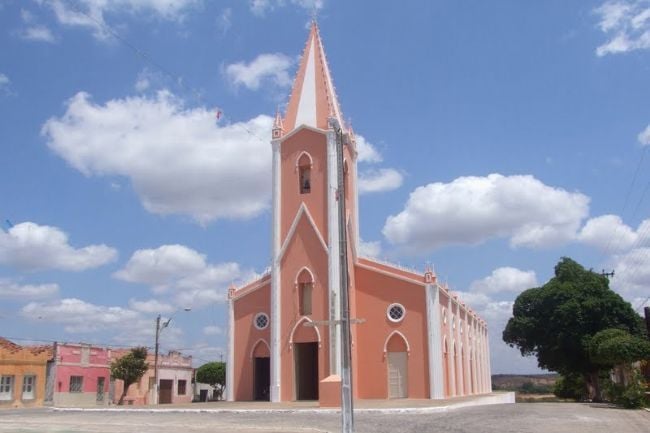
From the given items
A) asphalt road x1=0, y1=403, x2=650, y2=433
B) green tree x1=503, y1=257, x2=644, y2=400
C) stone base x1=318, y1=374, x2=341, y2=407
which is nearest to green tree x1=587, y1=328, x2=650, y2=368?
asphalt road x1=0, y1=403, x2=650, y2=433

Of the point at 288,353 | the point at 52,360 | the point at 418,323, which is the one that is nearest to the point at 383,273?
the point at 418,323

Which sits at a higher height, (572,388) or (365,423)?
(572,388)

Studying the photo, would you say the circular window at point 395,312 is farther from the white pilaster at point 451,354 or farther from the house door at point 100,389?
A: the house door at point 100,389

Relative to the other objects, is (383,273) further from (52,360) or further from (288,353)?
(52,360)

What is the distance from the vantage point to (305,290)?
32812mm

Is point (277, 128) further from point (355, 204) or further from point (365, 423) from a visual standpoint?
point (365, 423)

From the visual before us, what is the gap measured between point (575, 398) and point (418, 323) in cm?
3281

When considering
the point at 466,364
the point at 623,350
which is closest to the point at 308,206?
the point at 466,364

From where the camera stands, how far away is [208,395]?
59906mm

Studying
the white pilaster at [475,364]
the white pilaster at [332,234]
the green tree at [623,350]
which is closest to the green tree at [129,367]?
the white pilaster at [332,234]

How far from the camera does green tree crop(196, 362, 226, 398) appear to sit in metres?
57.6

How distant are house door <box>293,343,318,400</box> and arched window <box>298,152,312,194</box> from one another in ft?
25.4

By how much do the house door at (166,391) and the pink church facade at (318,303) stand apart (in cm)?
1950

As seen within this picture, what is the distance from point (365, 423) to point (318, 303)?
13.4m
